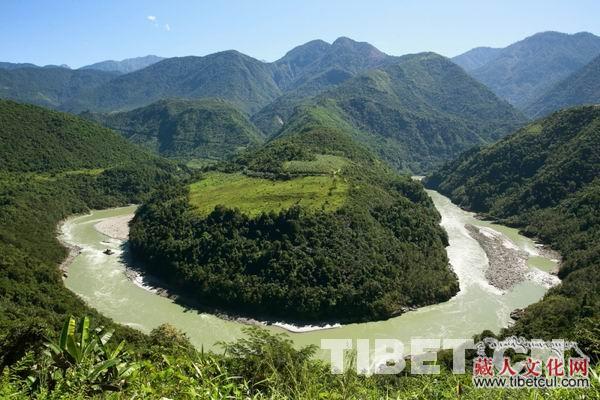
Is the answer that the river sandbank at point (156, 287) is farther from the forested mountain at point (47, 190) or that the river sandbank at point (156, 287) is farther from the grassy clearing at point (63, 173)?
the grassy clearing at point (63, 173)

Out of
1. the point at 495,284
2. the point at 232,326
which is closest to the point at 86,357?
the point at 232,326

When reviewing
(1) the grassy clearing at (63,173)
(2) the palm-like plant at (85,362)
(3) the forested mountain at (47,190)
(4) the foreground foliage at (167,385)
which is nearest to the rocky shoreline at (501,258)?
(3) the forested mountain at (47,190)

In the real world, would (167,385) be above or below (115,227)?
above

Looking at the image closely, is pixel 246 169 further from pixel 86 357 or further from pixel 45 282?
pixel 86 357

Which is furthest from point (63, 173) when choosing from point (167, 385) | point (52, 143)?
point (167, 385)

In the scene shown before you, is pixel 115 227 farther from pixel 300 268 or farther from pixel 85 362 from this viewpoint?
pixel 85 362

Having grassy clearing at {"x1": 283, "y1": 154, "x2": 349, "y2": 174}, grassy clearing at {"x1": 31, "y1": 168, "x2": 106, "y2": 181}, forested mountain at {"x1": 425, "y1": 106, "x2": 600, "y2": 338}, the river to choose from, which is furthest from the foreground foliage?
grassy clearing at {"x1": 31, "y1": 168, "x2": 106, "y2": 181}

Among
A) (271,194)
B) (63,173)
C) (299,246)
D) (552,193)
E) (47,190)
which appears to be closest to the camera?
(299,246)
